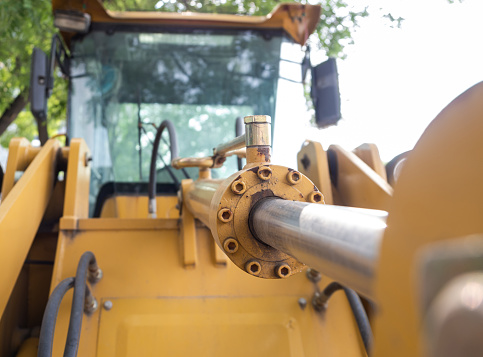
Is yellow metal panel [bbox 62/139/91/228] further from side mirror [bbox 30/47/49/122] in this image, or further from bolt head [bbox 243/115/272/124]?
bolt head [bbox 243/115/272/124]

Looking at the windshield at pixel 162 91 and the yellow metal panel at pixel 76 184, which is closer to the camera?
the yellow metal panel at pixel 76 184

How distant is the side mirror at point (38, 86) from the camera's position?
10.1 ft

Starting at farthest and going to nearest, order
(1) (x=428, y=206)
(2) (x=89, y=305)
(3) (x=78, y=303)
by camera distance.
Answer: (2) (x=89, y=305) < (3) (x=78, y=303) < (1) (x=428, y=206)

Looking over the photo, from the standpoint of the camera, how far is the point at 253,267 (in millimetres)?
1209

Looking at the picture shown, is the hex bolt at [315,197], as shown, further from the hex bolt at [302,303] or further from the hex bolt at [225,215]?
the hex bolt at [302,303]

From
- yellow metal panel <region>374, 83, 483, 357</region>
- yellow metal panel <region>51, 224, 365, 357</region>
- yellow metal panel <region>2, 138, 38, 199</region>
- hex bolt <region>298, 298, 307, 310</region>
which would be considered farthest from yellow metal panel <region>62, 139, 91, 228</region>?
yellow metal panel <region>374, 83, 483, 357</region>

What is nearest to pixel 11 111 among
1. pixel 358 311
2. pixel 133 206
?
pixel 133 206

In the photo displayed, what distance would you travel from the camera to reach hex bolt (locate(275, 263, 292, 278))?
47.7 inches

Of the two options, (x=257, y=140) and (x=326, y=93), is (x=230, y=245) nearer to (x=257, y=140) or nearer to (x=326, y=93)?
(x=257, y=140)

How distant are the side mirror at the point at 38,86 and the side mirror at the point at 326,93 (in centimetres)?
170

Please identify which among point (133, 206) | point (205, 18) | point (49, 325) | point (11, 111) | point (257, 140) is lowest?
point (49, 325)

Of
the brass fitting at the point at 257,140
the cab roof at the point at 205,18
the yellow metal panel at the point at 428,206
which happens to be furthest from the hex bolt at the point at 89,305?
the cab roof at the point at 205,18

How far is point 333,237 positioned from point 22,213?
1820mm

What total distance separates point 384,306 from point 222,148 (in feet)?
4.31
